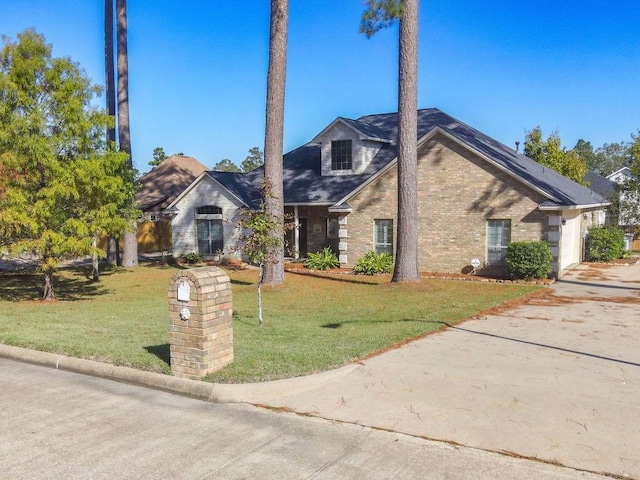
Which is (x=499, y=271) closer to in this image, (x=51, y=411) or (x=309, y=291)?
(x=309, y=291)

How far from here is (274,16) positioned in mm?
16281

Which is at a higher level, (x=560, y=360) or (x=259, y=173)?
(x=259, y=173)

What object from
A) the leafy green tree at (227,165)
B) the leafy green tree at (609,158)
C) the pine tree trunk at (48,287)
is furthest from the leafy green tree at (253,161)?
the pine tree trunk at (48,287)

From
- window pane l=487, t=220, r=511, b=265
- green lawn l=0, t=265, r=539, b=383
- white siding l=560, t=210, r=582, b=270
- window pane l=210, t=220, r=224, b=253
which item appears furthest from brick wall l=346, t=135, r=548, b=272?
window pane l=210, t=220, r=224, b=253

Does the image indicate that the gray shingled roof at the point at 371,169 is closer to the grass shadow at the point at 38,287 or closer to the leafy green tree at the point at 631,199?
the leafy green tree at the point at 631,199

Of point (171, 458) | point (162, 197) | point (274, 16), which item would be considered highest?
point (274, 16)

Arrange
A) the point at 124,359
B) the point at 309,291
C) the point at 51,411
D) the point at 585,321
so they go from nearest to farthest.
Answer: the point at 51,411, the point at 124,359, the point at 585,321, the point at 309,291

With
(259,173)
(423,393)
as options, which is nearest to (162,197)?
(259,173)

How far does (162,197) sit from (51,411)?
29773 millimetres

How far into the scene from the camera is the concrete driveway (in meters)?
5.40

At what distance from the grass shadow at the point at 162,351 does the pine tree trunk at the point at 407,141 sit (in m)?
9.39

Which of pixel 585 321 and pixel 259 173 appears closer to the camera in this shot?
pixel 585 321

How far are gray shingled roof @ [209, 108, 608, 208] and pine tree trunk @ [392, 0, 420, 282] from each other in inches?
146

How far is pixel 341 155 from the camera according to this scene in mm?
25266
